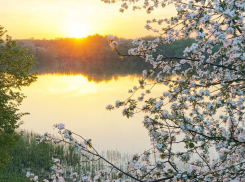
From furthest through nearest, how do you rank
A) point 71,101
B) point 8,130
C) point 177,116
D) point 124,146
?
1. point 71,101
2. point 124,146
3. point 8,130
4. point 177,116

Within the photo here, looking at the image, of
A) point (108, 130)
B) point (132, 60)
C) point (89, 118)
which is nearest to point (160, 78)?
point (108, 130)

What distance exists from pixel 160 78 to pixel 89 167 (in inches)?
370

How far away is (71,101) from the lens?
37625mm

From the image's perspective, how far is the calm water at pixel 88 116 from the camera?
20797 millimetres

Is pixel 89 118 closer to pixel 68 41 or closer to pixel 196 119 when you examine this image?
pixel 196 119

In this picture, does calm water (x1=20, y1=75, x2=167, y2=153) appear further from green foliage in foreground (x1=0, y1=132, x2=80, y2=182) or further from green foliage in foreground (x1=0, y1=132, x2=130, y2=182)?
green foliage in foreground (x1=0, y1=132, x2=80, y2=182)

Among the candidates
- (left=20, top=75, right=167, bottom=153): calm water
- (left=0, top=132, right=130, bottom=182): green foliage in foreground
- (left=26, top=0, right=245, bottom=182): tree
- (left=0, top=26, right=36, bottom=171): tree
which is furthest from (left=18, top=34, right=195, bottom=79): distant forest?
(left=26, top=0, right=245, bottom=182): tree

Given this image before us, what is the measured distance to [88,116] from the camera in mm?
28688

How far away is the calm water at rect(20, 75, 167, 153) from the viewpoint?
20.8 metres

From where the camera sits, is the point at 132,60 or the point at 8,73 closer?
the point at 8,73

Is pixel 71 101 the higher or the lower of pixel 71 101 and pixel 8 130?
the lower

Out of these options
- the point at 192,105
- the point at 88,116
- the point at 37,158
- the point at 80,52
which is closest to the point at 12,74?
the point at 37,158

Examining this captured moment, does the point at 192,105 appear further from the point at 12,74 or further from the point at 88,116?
the point at 88,116

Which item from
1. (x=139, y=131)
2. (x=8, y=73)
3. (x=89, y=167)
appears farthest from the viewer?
(x=139, y=131)
